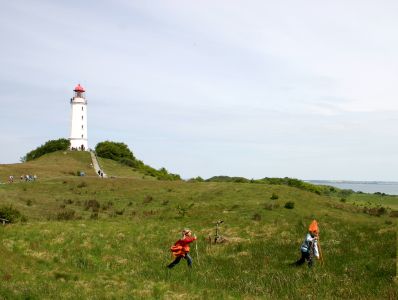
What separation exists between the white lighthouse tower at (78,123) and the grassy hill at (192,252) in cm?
6480

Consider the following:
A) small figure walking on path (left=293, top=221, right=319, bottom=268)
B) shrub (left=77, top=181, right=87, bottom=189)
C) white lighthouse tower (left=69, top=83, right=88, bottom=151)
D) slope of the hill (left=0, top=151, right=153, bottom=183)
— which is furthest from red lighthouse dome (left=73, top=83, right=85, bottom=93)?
small figure walking on path (left=293, top=221, right=319, bottom=268)

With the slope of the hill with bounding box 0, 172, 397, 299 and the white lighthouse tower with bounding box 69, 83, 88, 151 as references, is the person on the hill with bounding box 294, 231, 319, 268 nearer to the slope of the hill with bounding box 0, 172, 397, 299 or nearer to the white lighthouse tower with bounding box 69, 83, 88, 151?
the slope of the hill with bounding box 0, 172, 397, 299

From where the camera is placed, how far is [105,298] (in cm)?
1577

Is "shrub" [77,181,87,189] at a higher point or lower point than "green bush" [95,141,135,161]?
lower

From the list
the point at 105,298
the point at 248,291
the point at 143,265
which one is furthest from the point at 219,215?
the point at 105,298

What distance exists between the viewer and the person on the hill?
2130 centimetres

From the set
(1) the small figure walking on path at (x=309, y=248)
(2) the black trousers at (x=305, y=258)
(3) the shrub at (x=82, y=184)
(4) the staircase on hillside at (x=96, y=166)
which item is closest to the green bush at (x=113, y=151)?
(4) the staircase on hillside at (x=96, y=166)

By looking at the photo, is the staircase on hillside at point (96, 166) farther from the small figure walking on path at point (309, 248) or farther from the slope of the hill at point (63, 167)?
the small figure walking on path at point (309, 248)

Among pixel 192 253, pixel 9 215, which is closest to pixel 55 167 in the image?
pixel 9 215

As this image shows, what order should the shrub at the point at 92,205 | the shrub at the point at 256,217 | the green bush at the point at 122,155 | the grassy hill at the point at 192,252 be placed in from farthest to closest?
the green bush at the point at 122,155 → the shrub at the point at 92,205 → the shrub at the point at 256,217 → the grassy hill at the point at 192,252

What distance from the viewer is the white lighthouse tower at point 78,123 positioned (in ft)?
373

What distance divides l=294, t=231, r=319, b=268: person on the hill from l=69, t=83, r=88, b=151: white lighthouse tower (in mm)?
99081

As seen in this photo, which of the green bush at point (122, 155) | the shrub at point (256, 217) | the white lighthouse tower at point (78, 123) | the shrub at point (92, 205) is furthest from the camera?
the white lighthouse tower at point (78, 123)

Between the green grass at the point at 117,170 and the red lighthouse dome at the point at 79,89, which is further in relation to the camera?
the red lighthouse dome at the point at 79,89
